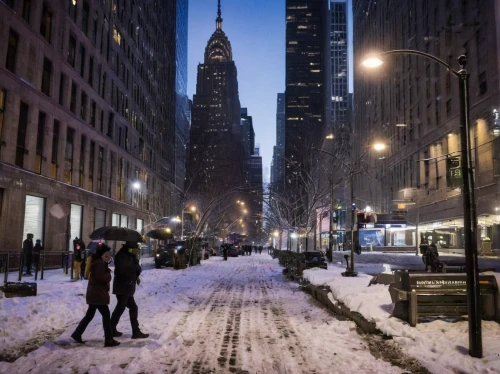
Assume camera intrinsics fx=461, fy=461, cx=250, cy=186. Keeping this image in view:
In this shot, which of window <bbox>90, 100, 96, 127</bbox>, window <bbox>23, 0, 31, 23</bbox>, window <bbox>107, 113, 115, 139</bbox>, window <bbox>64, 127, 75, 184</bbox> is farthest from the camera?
window <bbox>107, 113, 115, 139</bbox>

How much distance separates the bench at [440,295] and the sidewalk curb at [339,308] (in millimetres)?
605

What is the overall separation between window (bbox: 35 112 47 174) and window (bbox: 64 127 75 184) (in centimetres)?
386

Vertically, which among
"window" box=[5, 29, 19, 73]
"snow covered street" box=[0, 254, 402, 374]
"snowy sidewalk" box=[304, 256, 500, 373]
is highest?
"window" box=[5, 29, 19, 73]

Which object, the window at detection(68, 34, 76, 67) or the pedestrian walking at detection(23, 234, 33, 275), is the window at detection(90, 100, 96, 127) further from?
the pedestrian walking at detection(23, 234, 33, 275)

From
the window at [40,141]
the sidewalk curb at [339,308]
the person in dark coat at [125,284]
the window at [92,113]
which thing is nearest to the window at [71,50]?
the window at [92,113]

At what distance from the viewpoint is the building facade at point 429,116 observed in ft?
113

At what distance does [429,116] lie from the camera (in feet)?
161

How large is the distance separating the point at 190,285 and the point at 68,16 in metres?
22.5

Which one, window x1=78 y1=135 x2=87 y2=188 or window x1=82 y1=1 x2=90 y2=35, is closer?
window x1=78 y1=135 x2=87 y2=188

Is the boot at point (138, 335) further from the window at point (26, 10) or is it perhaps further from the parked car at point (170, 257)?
the window at point (26, 10)

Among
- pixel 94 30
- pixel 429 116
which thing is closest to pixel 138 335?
pixel 94 30

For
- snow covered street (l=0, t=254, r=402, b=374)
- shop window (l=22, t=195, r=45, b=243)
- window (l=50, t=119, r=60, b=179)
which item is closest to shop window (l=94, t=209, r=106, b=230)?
window (l=50, t=119, r=60, b=179)

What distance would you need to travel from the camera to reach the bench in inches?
359

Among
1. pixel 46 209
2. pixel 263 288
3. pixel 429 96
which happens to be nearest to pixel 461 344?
pixel 263 288
